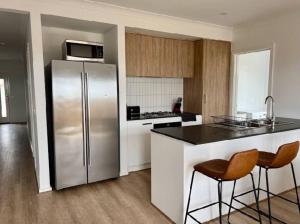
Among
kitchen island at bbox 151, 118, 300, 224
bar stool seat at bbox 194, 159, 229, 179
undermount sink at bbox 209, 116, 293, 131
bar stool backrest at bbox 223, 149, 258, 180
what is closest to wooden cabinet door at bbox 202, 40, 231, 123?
undermount sink at bbox 209, 116, 293, 131

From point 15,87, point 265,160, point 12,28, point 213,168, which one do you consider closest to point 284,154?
point 265,160

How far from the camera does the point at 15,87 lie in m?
9.02

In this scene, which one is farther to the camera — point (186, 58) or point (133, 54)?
point (186, 58)

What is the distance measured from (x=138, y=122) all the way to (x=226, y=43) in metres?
2.49

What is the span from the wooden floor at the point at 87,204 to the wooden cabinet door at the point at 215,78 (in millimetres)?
1844

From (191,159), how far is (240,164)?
1.53ft

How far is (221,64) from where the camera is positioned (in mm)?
4598

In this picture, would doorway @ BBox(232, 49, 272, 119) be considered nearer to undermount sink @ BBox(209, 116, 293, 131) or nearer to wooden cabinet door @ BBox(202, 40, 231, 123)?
wooden cabinet door @ BBox(202, 40, 231, 123)

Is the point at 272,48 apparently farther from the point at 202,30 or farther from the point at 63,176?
the point at 63,176

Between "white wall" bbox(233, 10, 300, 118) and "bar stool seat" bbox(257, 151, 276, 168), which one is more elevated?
"white wall" bbox(233, 10, 300, 118)

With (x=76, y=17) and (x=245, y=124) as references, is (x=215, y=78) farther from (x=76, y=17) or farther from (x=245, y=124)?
(x=76, y=17)

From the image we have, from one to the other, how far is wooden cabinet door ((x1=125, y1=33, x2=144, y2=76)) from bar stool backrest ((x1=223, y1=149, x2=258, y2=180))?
8.25 ft

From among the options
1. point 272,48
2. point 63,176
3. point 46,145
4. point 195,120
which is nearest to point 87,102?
point 46,145

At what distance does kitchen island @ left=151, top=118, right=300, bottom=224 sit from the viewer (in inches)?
85.6
